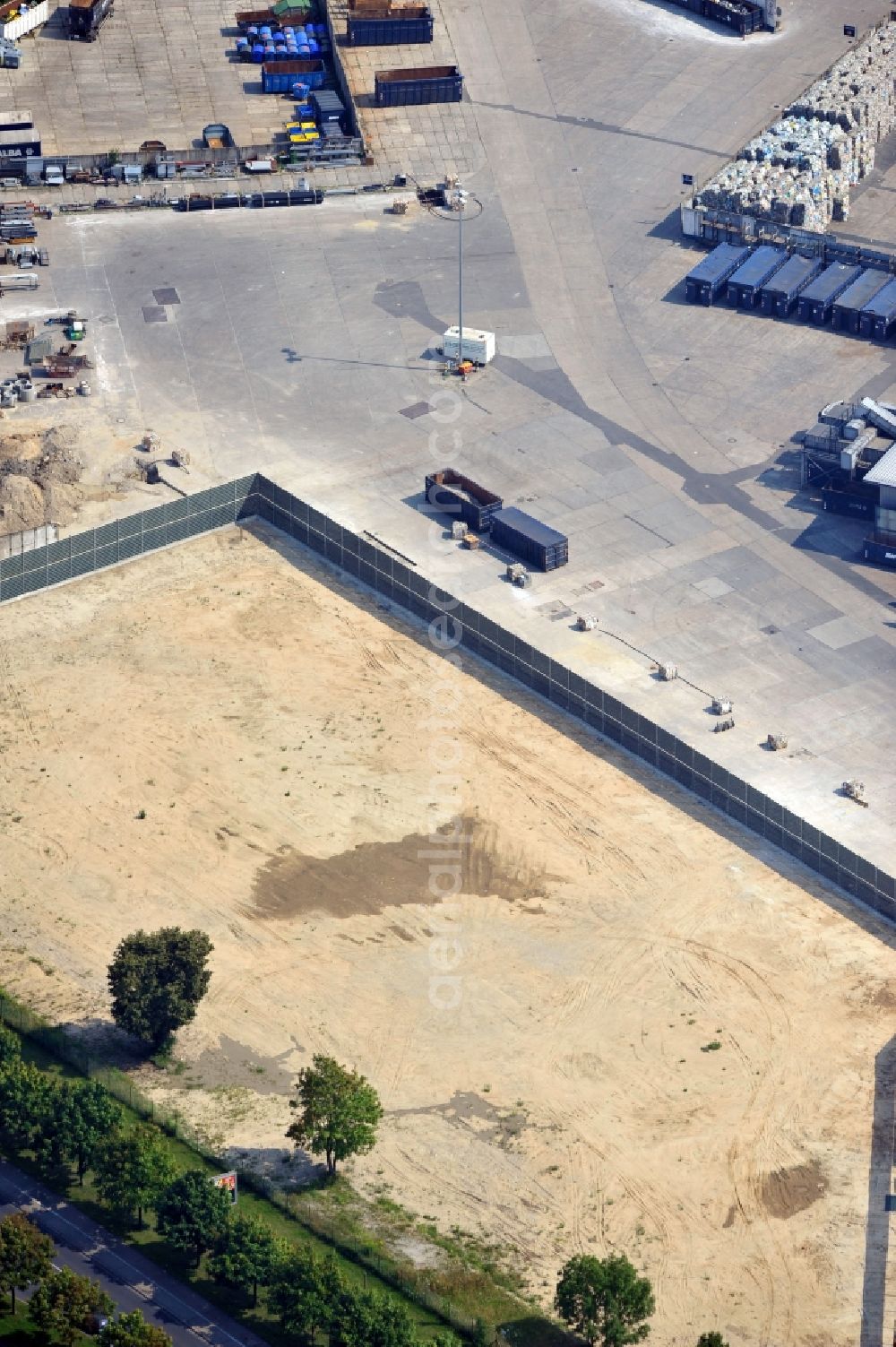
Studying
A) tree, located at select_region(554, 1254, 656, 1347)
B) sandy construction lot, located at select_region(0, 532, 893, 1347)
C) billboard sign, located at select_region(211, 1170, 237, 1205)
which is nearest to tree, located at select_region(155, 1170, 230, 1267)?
billboard sign, located at select_region(211, 1170, 237, 1205)

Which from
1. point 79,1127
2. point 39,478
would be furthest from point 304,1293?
point 39,478

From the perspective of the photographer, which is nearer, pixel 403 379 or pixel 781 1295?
pixel 781 1295

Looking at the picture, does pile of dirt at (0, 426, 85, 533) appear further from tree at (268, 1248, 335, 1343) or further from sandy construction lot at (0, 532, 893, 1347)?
tree at (268, 1248, 335, 1343)

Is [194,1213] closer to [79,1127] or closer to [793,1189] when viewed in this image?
[79,1127]

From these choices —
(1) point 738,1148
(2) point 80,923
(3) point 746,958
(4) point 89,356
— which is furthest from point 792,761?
(4) point 89,356

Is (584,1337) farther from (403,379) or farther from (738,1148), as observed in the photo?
(403,379)

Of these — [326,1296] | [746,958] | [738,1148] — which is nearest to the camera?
[326,1296]
